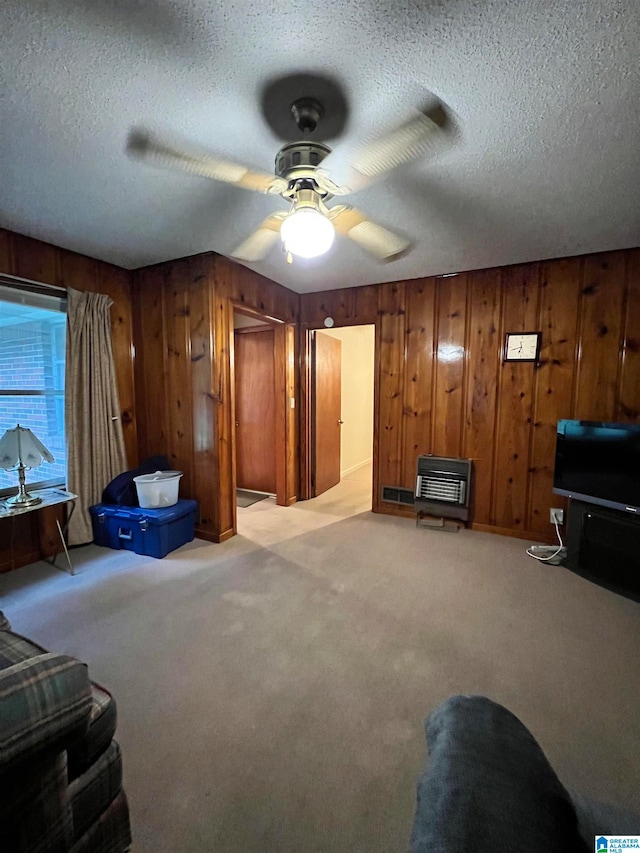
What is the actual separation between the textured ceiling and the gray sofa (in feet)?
5.97

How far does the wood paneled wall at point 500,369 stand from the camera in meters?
3.01

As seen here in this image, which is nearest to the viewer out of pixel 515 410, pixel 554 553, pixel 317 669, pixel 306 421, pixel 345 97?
pixel 345 97

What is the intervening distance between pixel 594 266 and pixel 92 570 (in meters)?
4.49

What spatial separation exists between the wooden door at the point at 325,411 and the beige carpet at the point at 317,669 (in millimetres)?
1732

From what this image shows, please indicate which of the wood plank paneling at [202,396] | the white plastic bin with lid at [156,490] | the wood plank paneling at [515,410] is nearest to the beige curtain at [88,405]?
the white plastic bin with lid at [156,490]

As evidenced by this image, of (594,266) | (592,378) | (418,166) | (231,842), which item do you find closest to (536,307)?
(594,266)

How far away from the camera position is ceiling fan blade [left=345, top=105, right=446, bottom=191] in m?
1.20

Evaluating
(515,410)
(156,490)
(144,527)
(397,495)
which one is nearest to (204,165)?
(156,490)

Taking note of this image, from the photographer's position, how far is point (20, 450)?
2465mm

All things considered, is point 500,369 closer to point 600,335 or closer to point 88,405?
point 600,335

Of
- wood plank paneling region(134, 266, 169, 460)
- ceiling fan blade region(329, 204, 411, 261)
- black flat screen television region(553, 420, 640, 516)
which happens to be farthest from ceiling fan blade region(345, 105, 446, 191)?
wood plank paneling region(134, 266, 169, 460)

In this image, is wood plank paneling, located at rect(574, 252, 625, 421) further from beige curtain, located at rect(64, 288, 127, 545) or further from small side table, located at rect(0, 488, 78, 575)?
small side table, located at rect(0, 488, 78, 575)

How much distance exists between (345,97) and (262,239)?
818mm

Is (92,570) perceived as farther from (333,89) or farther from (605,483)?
(605,483)
